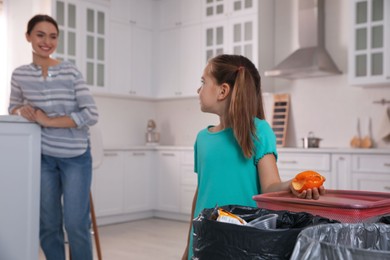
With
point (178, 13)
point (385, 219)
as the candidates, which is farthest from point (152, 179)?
point (385, 219)

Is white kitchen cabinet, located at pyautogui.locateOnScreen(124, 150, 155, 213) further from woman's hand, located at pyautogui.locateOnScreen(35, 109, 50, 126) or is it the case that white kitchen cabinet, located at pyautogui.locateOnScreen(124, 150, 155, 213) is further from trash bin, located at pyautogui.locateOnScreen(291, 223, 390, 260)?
trash bin, located at pyautogui.locateOnScreen(291, 223, 390, 260)

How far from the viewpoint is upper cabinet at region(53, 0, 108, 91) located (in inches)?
204

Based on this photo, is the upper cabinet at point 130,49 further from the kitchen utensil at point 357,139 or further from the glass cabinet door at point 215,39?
the kitchen utensil at point 357,139

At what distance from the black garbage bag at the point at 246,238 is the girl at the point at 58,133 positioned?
1653 mm

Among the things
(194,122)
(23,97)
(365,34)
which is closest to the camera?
(23,97)

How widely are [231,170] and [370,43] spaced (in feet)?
11.4

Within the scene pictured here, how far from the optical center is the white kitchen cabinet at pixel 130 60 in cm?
584

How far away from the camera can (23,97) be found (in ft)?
8.75

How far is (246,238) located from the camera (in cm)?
89

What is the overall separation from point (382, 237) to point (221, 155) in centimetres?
69

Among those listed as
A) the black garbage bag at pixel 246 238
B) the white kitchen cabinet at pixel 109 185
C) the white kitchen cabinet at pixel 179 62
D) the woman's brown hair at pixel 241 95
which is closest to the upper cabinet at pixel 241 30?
the white kitchen cabinet at pixel 179 62

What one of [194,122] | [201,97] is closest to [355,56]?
[194,122]

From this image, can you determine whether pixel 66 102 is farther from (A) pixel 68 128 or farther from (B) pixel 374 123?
(B) pixel 374 123

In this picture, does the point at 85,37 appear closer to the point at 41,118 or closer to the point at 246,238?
the point at 41,118
